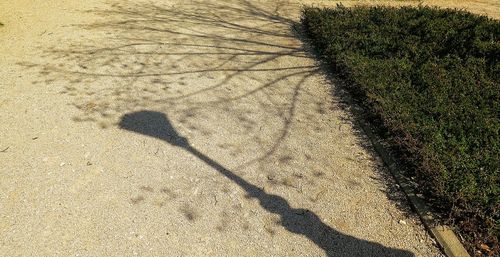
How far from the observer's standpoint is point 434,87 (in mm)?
5938

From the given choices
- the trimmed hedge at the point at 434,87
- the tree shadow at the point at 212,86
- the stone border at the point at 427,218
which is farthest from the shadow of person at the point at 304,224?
the trimmed hedge at the point at 434,87

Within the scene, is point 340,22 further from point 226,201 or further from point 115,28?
point 226,201

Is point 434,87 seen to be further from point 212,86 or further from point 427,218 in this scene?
point 212,86

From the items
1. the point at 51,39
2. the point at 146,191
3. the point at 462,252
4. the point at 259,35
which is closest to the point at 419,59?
the point at 259,35

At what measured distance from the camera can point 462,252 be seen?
357cm

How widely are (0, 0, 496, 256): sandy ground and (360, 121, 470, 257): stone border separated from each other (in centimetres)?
11

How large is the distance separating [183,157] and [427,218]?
286cm

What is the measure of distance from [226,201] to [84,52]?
16.3 feet

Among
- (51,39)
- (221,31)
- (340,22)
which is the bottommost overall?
(51,39)

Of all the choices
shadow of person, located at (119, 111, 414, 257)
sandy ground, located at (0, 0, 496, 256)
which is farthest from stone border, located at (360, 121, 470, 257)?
shadow of person, located at (119, 111, 414, 257)

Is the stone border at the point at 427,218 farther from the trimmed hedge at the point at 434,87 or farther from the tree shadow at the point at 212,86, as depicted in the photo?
the tree shadow at the point at 212,86

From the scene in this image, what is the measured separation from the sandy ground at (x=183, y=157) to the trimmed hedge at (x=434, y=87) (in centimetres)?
47

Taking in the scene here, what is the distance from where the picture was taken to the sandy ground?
3.70 metres

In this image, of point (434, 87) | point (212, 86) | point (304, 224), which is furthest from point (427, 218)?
point (212, 86)
